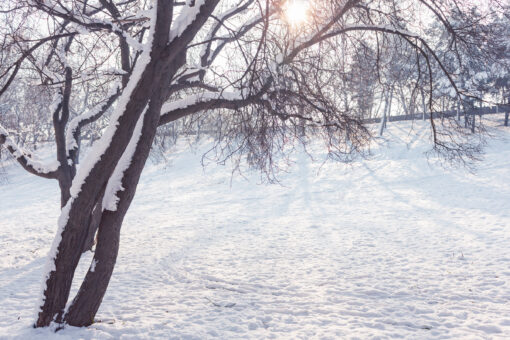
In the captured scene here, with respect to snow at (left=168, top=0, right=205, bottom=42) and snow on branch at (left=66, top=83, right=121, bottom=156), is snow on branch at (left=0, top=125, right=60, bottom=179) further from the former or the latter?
snow at (left=168, top=0, right=205, bottom=42)

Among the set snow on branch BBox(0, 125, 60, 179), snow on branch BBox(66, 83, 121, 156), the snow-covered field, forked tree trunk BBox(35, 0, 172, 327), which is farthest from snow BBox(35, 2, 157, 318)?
snow on branch BBox(66, 83, 121, 156)

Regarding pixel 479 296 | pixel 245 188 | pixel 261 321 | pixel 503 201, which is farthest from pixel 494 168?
pixel 261 321

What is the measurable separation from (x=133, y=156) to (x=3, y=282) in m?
5.20

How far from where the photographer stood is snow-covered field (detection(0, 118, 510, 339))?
5059mm

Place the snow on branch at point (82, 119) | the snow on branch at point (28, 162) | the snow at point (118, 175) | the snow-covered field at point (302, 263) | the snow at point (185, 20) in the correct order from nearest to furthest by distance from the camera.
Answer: the snow at point (185, 20) → the snow at point (118, 175) → the snow-covered field at point (302, 263) → the snow on branch at point (28, 162) → the snow on branch at point (82, 119)

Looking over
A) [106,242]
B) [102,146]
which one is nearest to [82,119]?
[102,146]

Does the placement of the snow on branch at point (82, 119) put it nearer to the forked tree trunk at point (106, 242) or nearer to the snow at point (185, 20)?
the forked tree trunk at point (106, 242)

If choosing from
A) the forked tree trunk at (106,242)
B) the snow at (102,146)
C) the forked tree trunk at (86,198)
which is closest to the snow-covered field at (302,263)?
the forked tree trunk at (106,242)

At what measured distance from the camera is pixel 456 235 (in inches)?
413

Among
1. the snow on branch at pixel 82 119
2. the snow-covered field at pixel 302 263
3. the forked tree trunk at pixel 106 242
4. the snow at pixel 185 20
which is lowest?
the snow-covered field at pixel 302 263

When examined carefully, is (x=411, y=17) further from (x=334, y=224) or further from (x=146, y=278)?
(x=334, y=224)

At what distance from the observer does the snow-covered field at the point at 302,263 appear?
5059mm

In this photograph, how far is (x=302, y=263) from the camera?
855 centimetres

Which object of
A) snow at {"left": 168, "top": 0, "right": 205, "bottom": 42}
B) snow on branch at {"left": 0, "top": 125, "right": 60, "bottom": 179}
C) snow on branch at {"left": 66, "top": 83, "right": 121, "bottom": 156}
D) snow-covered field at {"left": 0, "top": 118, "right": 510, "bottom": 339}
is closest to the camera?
snow at {"left": 168, "top": 0, "right": 205, "bottom": 42}
